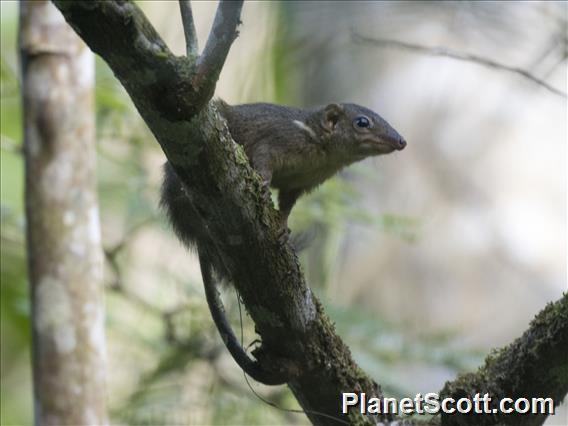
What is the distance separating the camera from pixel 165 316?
5.96m

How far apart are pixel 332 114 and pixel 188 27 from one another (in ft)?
6.10

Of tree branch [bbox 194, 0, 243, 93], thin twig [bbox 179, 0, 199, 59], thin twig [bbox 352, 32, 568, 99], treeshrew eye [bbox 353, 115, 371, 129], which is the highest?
treeshrew eye [bbox 353, 115, 371, 129]

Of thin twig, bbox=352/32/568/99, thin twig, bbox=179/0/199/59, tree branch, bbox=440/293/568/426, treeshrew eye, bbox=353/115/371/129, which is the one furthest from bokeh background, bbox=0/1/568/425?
tree branch, bbox=440/293/568/426

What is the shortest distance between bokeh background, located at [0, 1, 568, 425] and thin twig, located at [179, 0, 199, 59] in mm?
522

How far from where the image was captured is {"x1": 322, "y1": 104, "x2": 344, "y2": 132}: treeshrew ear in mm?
4102

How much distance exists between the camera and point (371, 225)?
21.4ft

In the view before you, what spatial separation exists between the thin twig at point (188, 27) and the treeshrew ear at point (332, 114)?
5.89ft

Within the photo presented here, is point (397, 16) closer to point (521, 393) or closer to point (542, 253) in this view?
point (521, 393)

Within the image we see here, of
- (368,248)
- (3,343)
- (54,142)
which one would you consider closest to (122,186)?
(54,142)

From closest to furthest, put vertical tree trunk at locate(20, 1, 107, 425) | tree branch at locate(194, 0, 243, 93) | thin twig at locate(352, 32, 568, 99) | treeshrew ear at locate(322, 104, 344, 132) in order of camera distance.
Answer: tree branch at locate(194, 0, 243, 93) → thin twig at locate(352, 32, 568, 99) → treeshrew ear at locate(322, 104, 344, 132) → vertical tree trunk at locate(20, 1, 107, 425)

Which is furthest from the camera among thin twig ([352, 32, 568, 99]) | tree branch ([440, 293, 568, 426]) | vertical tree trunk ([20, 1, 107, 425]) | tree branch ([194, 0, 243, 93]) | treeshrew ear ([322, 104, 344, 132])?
vertical tree trunk ([20, 1, 107, 425])

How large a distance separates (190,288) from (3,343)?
3.52 m

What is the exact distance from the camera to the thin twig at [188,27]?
7.50ft

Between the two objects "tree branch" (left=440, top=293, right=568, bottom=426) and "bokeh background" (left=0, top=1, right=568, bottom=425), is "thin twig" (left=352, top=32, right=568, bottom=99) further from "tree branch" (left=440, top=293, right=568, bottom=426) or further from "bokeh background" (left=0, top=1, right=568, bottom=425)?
"tree branch" (left=440, top=293, right=568, bottom=426)
